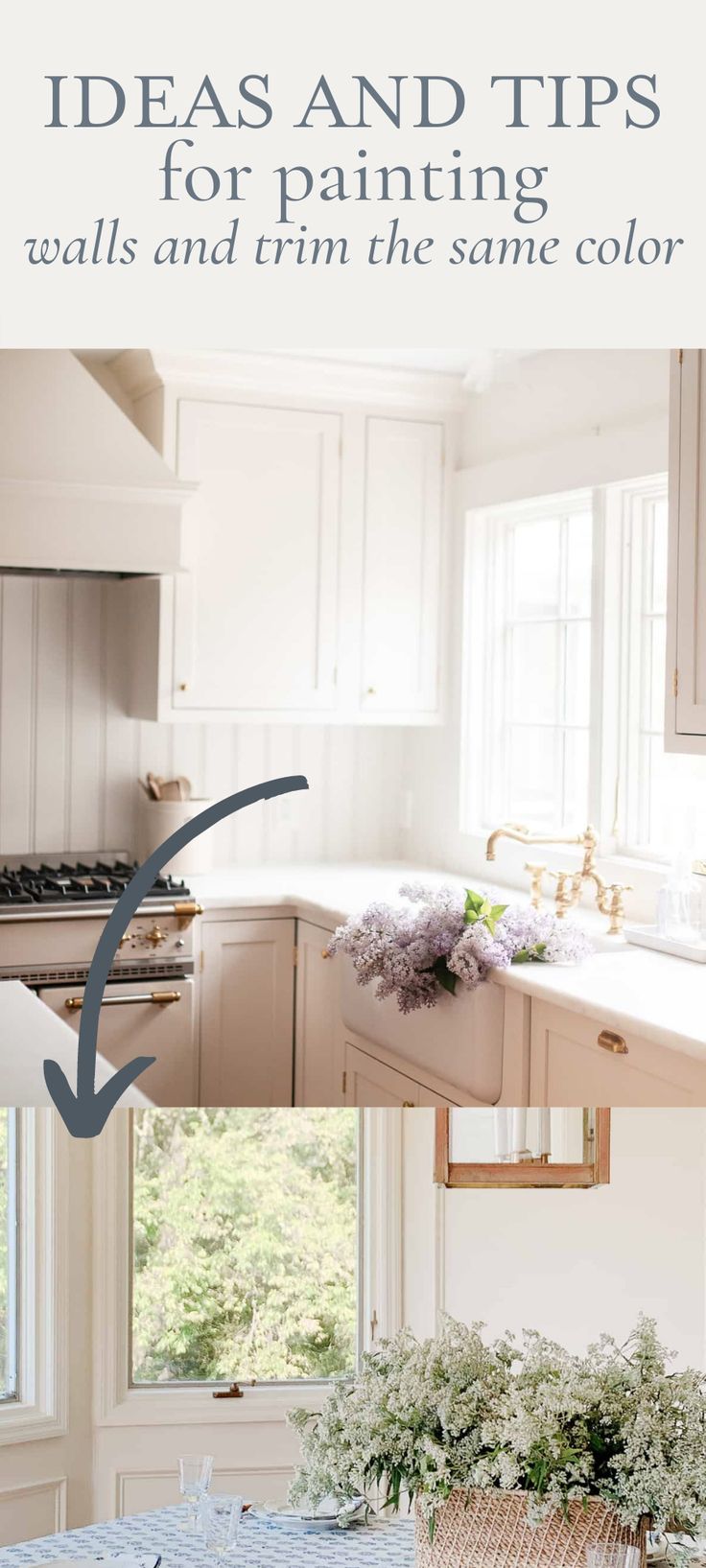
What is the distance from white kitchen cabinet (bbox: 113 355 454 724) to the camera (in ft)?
12.3

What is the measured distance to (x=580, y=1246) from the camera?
1233mm

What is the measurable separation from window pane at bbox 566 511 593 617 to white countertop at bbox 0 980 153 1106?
1.79 meters

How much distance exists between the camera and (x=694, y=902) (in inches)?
113

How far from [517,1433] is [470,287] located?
126 cm

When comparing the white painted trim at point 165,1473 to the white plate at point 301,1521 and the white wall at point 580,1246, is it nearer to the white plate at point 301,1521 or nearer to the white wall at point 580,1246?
the white plate at point 301,1521

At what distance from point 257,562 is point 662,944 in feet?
5.39

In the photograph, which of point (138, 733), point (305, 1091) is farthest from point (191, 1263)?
point (138, 733)

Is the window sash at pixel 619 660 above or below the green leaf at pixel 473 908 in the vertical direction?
above

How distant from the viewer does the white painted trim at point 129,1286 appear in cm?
A: 118

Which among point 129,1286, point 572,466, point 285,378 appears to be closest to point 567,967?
point 572,466

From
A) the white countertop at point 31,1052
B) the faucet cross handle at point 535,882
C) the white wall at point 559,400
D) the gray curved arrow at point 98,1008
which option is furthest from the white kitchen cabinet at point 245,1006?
the gray curved arrow at point 98,1008

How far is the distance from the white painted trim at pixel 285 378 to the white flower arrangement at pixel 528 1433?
3.06 meters

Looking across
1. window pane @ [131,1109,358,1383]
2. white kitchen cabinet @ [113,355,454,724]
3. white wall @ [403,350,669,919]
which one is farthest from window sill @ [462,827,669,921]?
window pane @ [131,1109,358,1383]

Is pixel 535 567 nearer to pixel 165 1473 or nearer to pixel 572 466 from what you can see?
pixel 572 466
